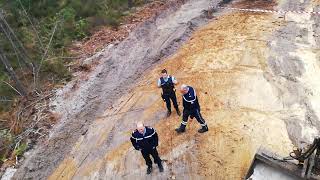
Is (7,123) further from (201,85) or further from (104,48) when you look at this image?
(201,85)

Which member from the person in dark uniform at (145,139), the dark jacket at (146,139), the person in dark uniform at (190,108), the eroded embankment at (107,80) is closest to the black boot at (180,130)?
the person in dark uniform at (190,108)

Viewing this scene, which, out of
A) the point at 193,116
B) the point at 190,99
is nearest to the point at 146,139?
the point at 190,99

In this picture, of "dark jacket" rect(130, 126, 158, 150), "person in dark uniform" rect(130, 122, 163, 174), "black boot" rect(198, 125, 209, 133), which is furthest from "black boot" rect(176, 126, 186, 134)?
"dark jacket" rect(130, 126, 158, 150)

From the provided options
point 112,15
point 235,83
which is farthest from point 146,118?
point 112,15

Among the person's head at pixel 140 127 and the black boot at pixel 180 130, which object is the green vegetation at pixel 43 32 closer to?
the black boot at pixel 180 130

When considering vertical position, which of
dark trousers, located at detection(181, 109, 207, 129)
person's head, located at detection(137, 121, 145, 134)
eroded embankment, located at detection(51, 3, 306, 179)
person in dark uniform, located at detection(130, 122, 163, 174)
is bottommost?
eroded embankment, located at detection(51, 3, 306, 179)

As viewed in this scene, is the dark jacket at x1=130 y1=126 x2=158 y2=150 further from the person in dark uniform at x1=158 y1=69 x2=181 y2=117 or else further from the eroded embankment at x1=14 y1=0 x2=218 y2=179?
the eroded embankment at x1=14 y1=0 x2=218 y2=179
